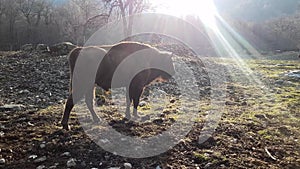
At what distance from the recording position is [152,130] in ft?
25.6

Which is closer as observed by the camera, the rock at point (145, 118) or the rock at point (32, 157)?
the rock at point (32, 157)

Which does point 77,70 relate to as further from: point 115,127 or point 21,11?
point 21,11

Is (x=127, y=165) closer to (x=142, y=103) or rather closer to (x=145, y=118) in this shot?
(x=145, y=118)

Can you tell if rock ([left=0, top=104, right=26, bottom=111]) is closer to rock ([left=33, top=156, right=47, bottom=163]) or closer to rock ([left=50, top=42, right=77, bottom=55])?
rock ([left=33, top=156, right=47, bottom=163])

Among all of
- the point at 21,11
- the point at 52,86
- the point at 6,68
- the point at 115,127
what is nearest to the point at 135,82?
the point at 115,127

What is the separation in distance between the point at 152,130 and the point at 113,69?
2.10m

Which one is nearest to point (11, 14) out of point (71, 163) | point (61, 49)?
point (61, 49)

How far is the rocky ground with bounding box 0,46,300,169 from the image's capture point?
6.01 meters

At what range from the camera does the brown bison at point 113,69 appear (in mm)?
8023

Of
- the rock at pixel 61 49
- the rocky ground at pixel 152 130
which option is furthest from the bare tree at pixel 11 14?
the rocky ground at pixel 152 130

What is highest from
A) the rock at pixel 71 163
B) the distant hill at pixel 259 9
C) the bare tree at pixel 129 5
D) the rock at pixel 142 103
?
the distant hill at pixel 259 9

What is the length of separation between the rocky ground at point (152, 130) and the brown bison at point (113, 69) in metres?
0.73

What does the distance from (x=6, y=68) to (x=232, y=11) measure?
163m

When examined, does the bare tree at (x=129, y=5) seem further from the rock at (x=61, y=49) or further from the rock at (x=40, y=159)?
the rock at (x=40, y=159)
